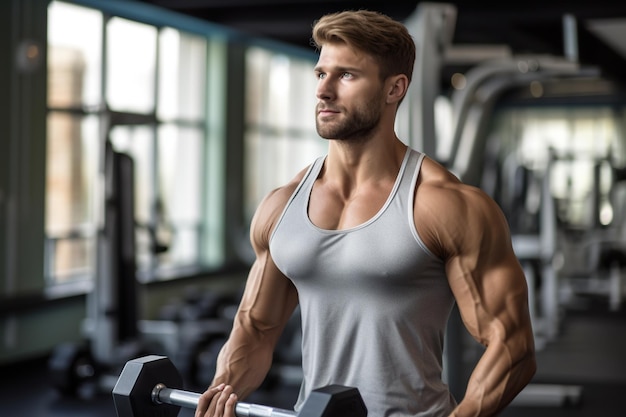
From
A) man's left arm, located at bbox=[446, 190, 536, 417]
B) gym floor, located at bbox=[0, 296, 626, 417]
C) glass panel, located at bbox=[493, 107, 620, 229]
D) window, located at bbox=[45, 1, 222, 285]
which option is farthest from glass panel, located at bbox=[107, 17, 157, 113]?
glass panel, located at bbox=[493, 107, 620, 229]

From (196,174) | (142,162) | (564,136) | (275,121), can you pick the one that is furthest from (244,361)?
(564,136)

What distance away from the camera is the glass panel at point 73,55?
566 cm

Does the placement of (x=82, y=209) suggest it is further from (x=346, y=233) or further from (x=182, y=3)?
(x=346, y=233)

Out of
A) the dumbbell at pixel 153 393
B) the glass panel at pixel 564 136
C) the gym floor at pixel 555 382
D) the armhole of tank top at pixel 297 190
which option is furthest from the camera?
the glass panel at pixel 564 136

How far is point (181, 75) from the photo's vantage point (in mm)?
7328

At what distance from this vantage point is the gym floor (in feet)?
13.4

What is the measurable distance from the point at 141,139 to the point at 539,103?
7855 millimetres

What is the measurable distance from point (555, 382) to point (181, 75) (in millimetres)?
3909

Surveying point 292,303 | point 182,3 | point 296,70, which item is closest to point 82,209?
point 182,3

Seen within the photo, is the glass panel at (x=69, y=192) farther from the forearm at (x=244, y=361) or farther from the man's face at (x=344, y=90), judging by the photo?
the man's face at (x=344, y=90)

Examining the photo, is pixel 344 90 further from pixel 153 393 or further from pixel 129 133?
pixel 129 133

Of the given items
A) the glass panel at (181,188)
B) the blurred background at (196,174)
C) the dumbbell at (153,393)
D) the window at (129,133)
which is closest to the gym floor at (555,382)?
the blurred background at (196,174)

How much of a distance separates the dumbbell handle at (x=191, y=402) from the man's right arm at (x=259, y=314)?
0.13 metres

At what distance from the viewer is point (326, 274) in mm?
1283
